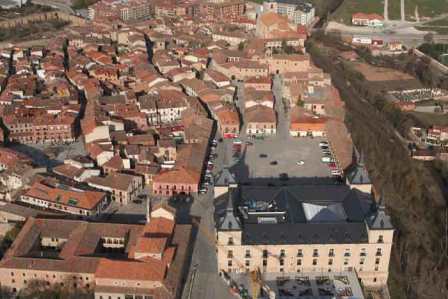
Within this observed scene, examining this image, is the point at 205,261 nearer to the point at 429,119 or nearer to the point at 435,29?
the point at 429,119

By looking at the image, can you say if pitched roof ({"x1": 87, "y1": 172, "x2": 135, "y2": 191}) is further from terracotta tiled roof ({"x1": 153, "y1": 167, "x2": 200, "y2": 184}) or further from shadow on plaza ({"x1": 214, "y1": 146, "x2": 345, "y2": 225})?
shadow on plaza ({"x1": 214, "y1": 146, "x2": 345, "y2": 225})

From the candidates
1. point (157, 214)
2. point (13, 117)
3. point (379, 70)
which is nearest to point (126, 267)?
point (157, 214)

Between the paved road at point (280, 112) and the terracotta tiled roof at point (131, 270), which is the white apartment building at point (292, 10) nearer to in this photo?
the paved road at point (280, 112)

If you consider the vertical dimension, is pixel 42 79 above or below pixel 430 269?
above

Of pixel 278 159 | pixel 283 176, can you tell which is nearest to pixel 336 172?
pixel 283 176

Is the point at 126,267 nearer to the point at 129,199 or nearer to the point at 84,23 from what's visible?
the point at 129,199
